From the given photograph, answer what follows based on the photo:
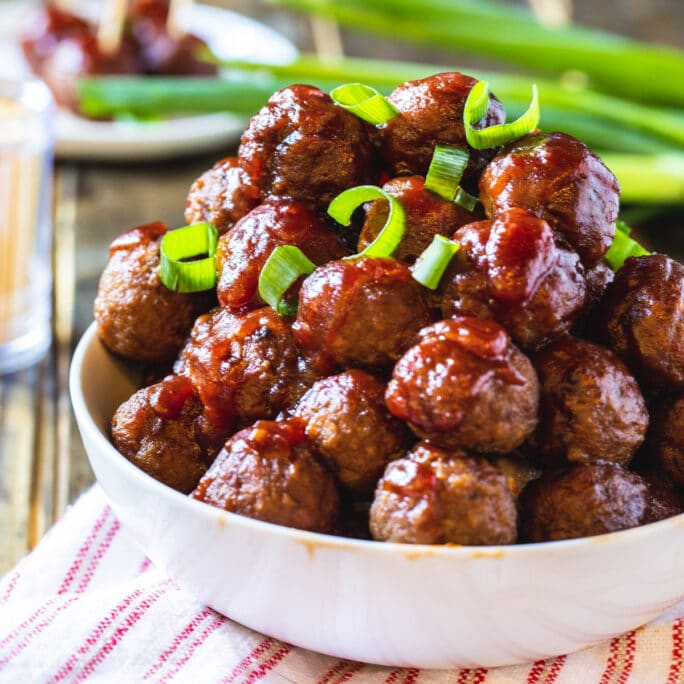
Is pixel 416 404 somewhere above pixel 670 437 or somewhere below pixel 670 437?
above

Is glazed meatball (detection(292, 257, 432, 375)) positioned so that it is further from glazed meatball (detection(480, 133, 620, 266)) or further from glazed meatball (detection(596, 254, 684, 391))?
glazed meatball (detection(596, 254, 684, 391))

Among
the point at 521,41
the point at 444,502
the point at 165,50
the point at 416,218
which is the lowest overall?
the point at 165,50

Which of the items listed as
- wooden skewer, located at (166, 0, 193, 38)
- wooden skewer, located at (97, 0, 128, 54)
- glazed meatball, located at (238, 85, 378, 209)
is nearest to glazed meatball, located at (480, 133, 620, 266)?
glazed meatball, located at (238, 85, 378, 209)

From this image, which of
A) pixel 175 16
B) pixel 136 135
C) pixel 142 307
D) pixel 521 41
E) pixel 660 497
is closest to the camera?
pixel 660 497

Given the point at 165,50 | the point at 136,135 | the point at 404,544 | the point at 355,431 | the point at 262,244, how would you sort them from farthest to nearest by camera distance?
1. the point at 165,50
2. the point at 136,135
3. the point at 262,244
4. the point at 355,431
5. the point at 404,544

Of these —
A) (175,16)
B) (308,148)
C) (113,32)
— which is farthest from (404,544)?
(175,16)

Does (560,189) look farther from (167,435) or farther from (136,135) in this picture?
(136,135)

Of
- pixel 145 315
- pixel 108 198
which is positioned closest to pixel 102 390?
pixel 145 315

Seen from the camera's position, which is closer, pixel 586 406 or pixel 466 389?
pixel 466 389
